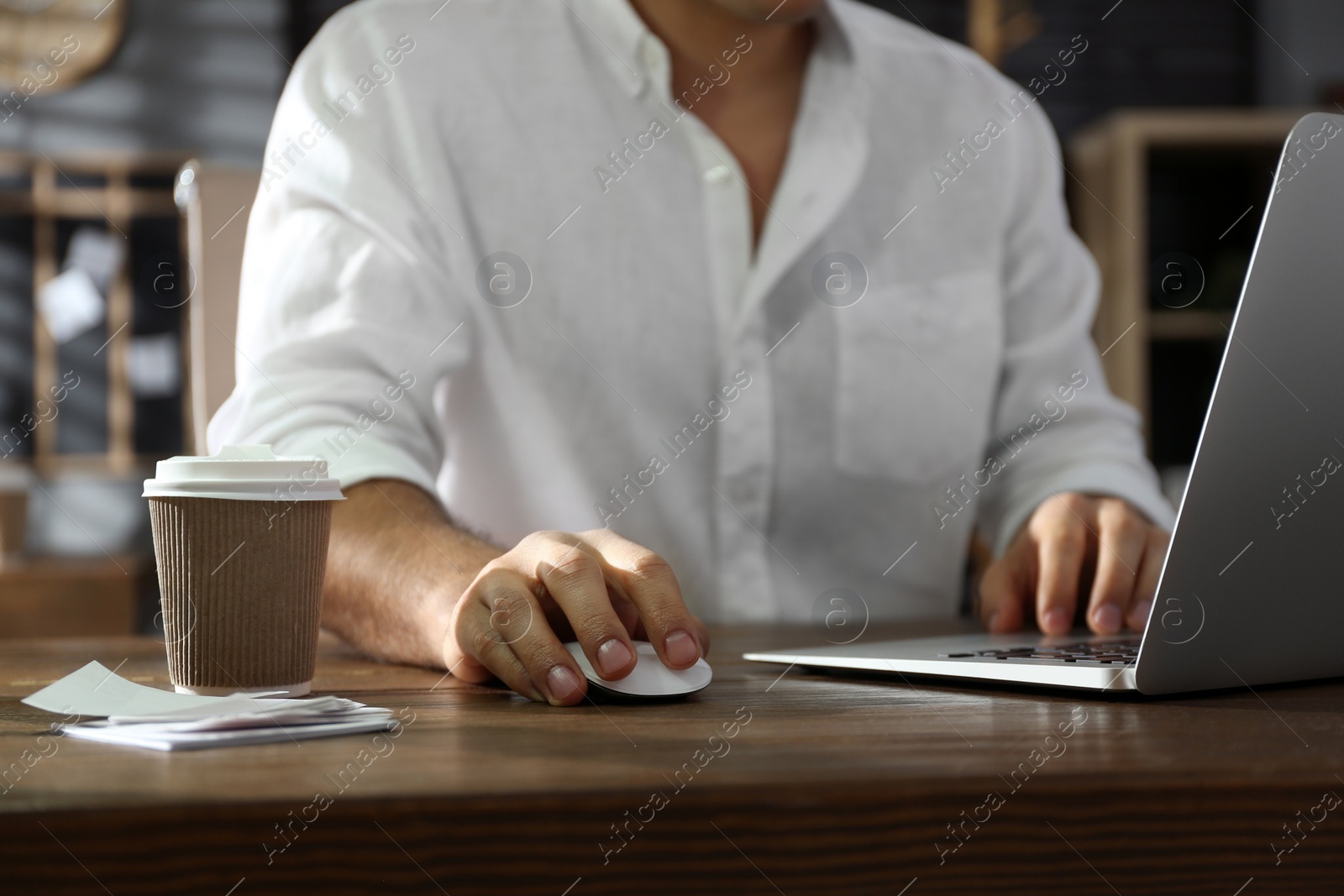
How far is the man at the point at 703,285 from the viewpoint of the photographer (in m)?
1.17

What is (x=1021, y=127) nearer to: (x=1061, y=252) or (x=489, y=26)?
(x=1061, y=252)

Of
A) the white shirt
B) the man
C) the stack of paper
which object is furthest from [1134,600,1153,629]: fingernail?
the stack of paper

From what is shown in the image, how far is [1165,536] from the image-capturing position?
0.92 m

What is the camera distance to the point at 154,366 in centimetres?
374

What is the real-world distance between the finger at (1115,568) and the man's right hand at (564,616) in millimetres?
350

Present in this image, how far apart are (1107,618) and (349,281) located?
2.25ft

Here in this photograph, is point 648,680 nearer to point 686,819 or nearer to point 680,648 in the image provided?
point 680,648

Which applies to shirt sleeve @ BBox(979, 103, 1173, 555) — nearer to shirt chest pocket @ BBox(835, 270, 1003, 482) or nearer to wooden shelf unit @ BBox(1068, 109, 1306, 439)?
shirt chest pocket @ BBox(835, 270, 1003, 482)

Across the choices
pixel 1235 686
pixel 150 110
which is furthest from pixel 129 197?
pixel 1235 686

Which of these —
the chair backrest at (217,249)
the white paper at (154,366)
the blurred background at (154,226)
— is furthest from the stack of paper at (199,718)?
the white paper at (154,366)

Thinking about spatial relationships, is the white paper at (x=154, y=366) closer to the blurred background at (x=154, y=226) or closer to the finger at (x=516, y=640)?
the blurred background at (x=154, y=226)

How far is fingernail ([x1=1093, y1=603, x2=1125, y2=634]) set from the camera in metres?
0.82

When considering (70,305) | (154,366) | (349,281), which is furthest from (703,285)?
(70,305)

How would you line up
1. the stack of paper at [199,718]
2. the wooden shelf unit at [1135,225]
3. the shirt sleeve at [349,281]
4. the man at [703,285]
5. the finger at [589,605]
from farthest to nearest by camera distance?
the wooden shelf unit at [1135,225] → the man at [703,285] → the shirt sleeve at [349,281] → the finger at [589,605] → the stack of paper at [199,718]
